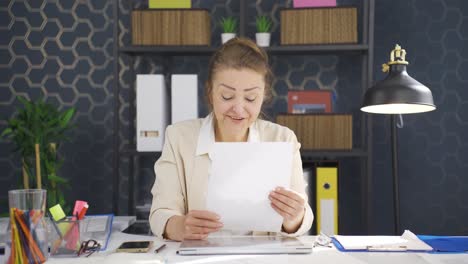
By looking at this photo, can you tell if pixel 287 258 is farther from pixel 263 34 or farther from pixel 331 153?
pixel 263 34

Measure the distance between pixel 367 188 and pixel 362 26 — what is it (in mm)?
863

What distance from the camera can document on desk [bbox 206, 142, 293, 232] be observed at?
1.38m

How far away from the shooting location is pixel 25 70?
9.32 feet

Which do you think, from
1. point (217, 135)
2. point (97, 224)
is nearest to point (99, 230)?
point (97, 224)

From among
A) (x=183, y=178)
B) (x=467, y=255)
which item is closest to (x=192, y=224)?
(x=183, y=178)

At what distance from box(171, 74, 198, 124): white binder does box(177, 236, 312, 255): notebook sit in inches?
43.5

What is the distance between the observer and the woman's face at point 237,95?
167 cm

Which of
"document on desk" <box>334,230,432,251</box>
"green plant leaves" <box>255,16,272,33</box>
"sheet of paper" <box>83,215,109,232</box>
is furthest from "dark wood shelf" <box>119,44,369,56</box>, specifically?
"document on desk" <box>334,230,432,251</box>

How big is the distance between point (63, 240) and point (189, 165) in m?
0.52

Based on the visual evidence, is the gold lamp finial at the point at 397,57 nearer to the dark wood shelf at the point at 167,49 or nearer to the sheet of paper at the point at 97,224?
the dark wood shelf at the point at 167,49

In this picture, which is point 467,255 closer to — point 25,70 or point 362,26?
point 362,26

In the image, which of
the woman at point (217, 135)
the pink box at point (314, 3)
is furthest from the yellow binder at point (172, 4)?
the woman at point (217, 135)

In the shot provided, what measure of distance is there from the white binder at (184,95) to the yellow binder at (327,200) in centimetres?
67

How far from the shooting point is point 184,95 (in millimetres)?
2475
